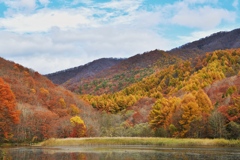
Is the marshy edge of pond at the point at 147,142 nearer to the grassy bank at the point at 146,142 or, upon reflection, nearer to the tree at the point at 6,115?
the grassy bank at the point at 146,142

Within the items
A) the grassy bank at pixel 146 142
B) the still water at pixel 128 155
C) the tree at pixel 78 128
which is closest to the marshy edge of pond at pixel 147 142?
the grassy bank at pixel 146 142

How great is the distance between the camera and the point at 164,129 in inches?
4087

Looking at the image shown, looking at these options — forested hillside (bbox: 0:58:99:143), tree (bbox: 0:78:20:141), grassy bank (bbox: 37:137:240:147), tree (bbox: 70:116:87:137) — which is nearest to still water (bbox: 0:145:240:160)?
grassy bank (bbox: 37:137:240:147)

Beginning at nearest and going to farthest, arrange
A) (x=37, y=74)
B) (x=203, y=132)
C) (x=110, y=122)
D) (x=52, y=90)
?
(x=203, y=132) → (x=110, y=122) → (x=52, y=90) → (x=37, y=74)

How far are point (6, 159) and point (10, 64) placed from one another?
141 m

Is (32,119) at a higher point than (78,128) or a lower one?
higher

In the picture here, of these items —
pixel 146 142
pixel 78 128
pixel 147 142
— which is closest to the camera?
pixel 147 142

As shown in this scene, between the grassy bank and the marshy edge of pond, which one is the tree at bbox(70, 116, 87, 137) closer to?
the marshy edge of pond

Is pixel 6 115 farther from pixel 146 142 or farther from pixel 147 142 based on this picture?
pixel 147 142

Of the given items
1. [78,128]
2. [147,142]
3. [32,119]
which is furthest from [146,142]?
[32,119]

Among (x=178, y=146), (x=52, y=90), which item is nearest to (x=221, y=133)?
(x=178, y=146)

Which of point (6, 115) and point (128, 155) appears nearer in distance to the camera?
point (128, 155)

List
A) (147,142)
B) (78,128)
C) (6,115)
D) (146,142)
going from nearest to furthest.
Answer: (147,142) < (146,142) < (6,115) < (78,128)

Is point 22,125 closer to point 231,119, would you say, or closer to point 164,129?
point 164,129
